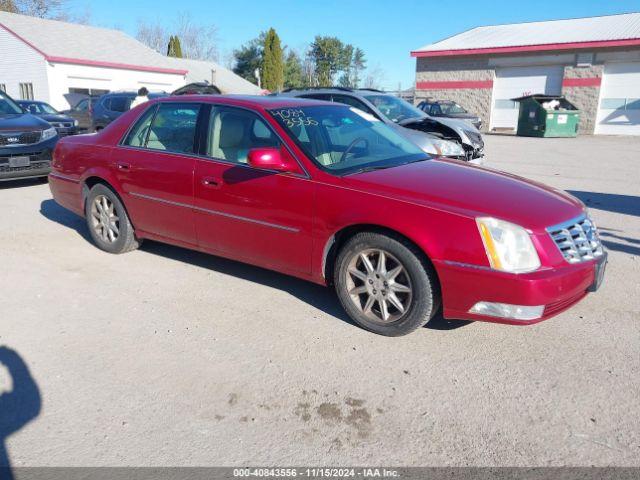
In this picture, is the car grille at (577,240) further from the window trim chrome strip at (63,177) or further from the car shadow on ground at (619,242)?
the window trim chrome strip at (63,177)

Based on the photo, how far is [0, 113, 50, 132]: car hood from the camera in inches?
351

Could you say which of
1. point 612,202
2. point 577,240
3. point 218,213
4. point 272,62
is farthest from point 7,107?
point 272,62

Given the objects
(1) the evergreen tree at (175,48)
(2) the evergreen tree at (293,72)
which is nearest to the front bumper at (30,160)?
(1) the evergreen tree at (175,48)

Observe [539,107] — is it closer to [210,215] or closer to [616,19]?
[616,19]

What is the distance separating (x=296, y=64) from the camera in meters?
68.4

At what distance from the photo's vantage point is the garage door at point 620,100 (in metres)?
27.4

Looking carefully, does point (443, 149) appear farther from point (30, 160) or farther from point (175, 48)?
point (175, 48)

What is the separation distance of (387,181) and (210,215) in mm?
1611

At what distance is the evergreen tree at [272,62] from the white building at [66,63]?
20.2 meters

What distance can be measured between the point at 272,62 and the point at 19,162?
49925 millimetres

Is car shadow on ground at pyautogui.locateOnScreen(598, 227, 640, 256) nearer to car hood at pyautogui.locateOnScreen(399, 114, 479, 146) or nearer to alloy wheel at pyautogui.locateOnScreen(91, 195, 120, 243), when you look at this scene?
car hood at pyautogui.locateOnScreen(399, 114, 479, 146)

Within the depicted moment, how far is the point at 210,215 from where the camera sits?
4.57 m

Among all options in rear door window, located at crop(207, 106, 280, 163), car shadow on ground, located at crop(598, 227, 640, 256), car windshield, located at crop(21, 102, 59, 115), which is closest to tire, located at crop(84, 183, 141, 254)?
rear door window, located at crop(207, 106, 280, 163)

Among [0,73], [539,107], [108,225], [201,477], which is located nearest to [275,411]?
[201,477]
